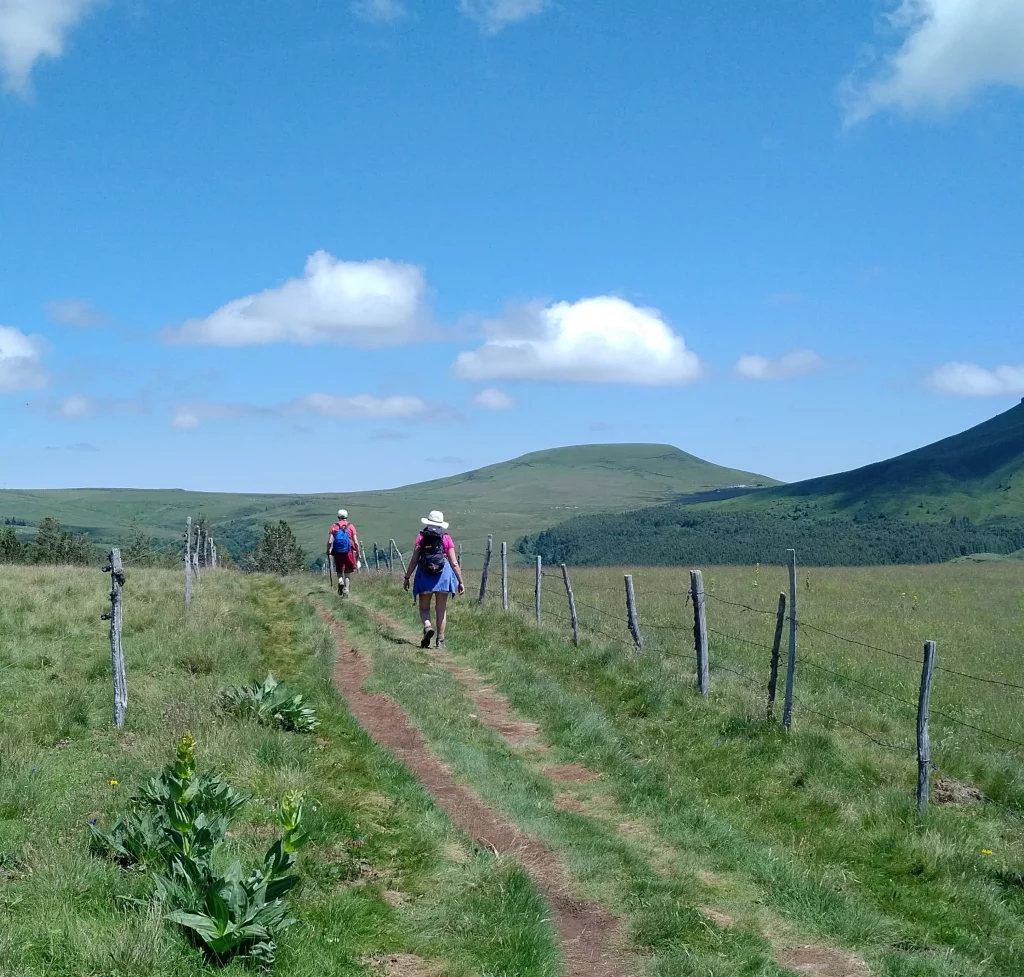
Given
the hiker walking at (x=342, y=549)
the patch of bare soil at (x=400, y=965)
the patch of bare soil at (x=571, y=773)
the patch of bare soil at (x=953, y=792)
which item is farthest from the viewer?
the hiker walking at (x=342, y=549)

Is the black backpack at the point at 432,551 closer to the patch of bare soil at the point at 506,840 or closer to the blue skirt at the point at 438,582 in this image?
the blue skirt at the point at 438,582

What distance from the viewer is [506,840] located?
743cm

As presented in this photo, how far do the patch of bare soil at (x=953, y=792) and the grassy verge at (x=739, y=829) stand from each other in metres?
0.23

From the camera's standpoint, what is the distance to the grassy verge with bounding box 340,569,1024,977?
6.27 meters

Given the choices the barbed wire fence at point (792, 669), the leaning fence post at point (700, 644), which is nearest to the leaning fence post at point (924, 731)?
the barbed wire fence at point (792, 669)

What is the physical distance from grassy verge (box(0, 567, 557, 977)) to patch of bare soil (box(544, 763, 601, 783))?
1.80 metres

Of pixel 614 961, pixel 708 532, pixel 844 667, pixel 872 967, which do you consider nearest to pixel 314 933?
pixel 614 961

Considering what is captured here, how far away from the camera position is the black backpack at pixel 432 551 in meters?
16.0

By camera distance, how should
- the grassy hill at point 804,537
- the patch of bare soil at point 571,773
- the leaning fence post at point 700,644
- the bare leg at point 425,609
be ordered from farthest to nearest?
the grassy hill at point 804,537 < the bare leg at point 425,609 < the leaning fence post at point 700,644 < the patch of bare soil at point 571,773

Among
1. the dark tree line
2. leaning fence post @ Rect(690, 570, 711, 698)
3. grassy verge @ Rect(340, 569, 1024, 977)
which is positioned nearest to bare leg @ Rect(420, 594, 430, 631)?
grassy verge @ Rect(340, 569, 1024, 977)

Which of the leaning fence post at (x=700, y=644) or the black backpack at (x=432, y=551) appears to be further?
the black backpack at (x=432, y=551)

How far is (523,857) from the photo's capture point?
7055mm

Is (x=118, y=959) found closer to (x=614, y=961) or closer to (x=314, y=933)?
(x=314, y=933)

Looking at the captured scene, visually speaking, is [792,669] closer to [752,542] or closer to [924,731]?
[924,731]
